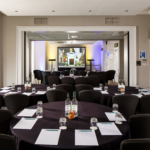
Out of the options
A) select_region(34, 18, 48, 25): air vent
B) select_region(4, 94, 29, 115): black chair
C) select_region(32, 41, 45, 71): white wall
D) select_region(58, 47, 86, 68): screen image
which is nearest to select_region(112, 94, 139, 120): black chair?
select_region(4, 94, 29, 115): black chair

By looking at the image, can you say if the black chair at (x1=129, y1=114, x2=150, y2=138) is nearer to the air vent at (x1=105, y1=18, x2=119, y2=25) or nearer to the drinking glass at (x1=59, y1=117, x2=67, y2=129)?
the drinking glass at (x1=59, y1=117, x2=67, y2=129)

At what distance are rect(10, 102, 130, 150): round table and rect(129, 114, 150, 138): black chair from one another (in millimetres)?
86

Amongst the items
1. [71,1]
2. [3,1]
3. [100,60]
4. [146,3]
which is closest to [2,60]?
[3,1]

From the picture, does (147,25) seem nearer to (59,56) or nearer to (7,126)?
(7,126)

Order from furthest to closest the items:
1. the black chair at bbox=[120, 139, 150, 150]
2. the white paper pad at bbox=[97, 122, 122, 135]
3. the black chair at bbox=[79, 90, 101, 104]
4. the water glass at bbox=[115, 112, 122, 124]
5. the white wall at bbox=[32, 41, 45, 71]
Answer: the white wall at bbox=[32, 41, 45, 71] < the black chair at bbox=[79, 90, 101, 104] < the water glass at bbox=[115, 112, 122, 124] < the white paper pad at bbox=[97, 122, 122, 135] < the black chair at bbox=[120, 139, 150, 150]

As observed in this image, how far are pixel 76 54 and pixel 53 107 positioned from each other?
43.5ft

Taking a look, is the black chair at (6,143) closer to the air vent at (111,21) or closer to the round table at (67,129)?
the round table at (67,129)

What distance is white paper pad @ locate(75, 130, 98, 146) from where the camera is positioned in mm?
1419

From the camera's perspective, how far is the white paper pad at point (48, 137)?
56.3 inches

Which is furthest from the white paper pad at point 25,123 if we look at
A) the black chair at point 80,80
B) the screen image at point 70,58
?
the screen image at point 70,58

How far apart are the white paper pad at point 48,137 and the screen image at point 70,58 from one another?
13741 millimetres

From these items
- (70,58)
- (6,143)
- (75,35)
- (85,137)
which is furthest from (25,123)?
(70,58)

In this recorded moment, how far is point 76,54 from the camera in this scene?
15.5 metres

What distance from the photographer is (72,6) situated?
207 inches
